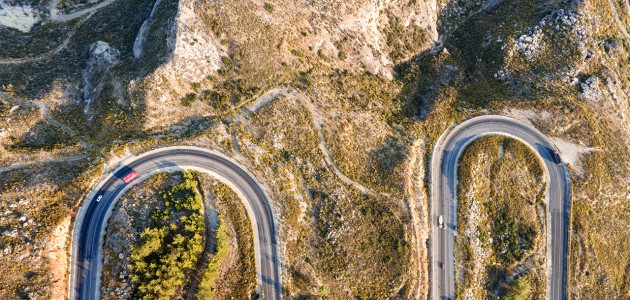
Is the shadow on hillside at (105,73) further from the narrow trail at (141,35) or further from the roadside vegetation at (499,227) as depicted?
the roadside vegetation at (499,227)

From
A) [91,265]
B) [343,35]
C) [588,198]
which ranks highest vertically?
[343,35]

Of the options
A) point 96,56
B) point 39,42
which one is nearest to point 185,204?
point 96,56

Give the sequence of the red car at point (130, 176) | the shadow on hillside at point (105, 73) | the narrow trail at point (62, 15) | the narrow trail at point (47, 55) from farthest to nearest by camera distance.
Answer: the narrow trail at point (62, 15) < the narrow trail at point (47, 55) < the shadow on hillside at point (105, 73) < the red car at point (130, 176)

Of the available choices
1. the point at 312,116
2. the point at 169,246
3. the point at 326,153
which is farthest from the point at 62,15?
the point at 326,153

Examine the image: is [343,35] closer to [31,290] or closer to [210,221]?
[210,221]

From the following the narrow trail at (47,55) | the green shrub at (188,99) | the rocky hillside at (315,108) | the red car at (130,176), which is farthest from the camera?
the narrow trail at (47,55)

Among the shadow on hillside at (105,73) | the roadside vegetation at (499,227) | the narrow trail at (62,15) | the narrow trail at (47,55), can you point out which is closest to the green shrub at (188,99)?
the shadow on hillside at (105,73)

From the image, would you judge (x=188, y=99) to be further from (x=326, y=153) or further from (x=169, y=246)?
(x=326, y=153)
